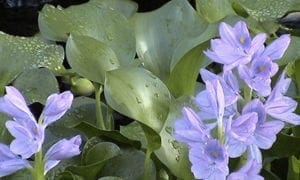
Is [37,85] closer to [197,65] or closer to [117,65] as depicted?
[117,65]

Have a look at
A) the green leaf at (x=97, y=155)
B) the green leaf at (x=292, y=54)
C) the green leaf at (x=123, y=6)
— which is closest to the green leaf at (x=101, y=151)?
the green leaf at (x=97, y=155)

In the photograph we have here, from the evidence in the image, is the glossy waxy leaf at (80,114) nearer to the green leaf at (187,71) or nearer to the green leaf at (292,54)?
the green leaf at (187,71)

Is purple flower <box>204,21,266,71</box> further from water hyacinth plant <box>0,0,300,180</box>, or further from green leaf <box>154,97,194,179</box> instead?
green leaf <box>154,97,194,179</box>

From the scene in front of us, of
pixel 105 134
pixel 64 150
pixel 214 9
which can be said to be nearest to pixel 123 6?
pixel 214 9

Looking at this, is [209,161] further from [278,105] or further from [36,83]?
[36,83]

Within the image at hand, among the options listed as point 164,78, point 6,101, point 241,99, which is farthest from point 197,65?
point 6,101

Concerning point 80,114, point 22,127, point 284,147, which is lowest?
point 80,114
